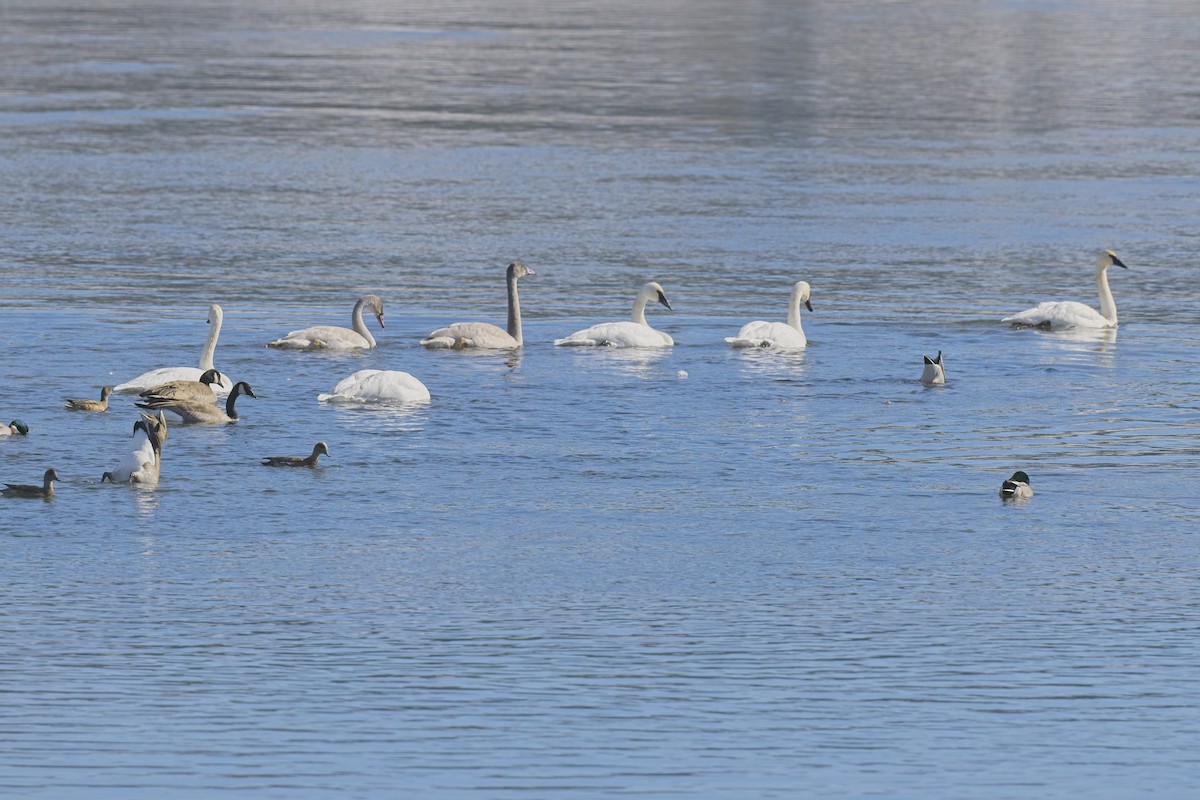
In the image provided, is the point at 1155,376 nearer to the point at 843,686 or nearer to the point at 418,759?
the point at 843,686

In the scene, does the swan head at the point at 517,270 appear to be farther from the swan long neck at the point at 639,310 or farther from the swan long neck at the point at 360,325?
the swan long neck at the point at 360,325

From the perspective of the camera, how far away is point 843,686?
11.1m

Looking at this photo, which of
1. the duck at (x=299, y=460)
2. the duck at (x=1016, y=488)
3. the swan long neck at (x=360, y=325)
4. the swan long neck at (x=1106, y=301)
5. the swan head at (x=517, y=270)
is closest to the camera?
the duck at (x=1016, y=488)

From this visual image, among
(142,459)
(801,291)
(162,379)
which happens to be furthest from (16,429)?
(801,291)

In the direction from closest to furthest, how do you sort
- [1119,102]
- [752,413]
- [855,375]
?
[752,413]
[855,375]
[1119,102]

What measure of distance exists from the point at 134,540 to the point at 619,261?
1459 cm

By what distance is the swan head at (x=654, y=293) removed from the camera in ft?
73.9

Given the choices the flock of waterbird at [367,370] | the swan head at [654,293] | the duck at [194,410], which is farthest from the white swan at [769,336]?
the duck at [194,410]

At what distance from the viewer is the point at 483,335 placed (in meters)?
21.2

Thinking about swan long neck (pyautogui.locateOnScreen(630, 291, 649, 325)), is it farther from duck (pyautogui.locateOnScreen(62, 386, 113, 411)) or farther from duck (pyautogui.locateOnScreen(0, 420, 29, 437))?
duck (pyautogui.locateOnScreen(0, 420, 29, 437))

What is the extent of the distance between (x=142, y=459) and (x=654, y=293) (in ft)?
29.0

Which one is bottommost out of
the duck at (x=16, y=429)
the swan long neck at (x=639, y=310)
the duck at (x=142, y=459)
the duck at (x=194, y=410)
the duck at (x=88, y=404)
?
the duck at (x=142, y=459)

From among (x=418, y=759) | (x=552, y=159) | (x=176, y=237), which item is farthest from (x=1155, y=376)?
(x=552, y=159)

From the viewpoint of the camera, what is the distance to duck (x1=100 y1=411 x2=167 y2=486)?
49.1ft
